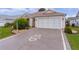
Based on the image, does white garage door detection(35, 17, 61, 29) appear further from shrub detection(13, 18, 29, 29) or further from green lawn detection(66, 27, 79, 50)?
green lawn detection(66, 27, 79, 50)

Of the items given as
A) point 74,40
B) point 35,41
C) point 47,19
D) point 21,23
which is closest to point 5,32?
point 21,23

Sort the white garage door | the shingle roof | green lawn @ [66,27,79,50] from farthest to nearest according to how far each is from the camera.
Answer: the white garage door
the shingle roof
green lawn @ [66,27,79,50]

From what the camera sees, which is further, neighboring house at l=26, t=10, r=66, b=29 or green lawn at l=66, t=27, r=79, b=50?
neighboring house at l=26, t=10, r=66, b=29

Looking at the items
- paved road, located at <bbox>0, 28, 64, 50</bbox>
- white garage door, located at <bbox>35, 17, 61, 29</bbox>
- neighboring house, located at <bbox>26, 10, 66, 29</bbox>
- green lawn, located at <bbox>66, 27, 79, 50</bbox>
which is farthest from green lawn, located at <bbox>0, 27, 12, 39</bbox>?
green lawn, located at <bbox>66, 27, 79, 50</bbox>

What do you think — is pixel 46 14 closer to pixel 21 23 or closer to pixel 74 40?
pixel 21 23

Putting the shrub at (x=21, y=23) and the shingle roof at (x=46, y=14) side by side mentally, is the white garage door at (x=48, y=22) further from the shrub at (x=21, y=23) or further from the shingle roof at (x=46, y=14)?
the shrub at (x=21, y=23)

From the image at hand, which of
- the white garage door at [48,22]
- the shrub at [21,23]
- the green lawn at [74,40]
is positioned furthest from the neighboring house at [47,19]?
the green lawn at [74,40]

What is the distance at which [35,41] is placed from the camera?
5.21 metres

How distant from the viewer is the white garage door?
17.5 feet
